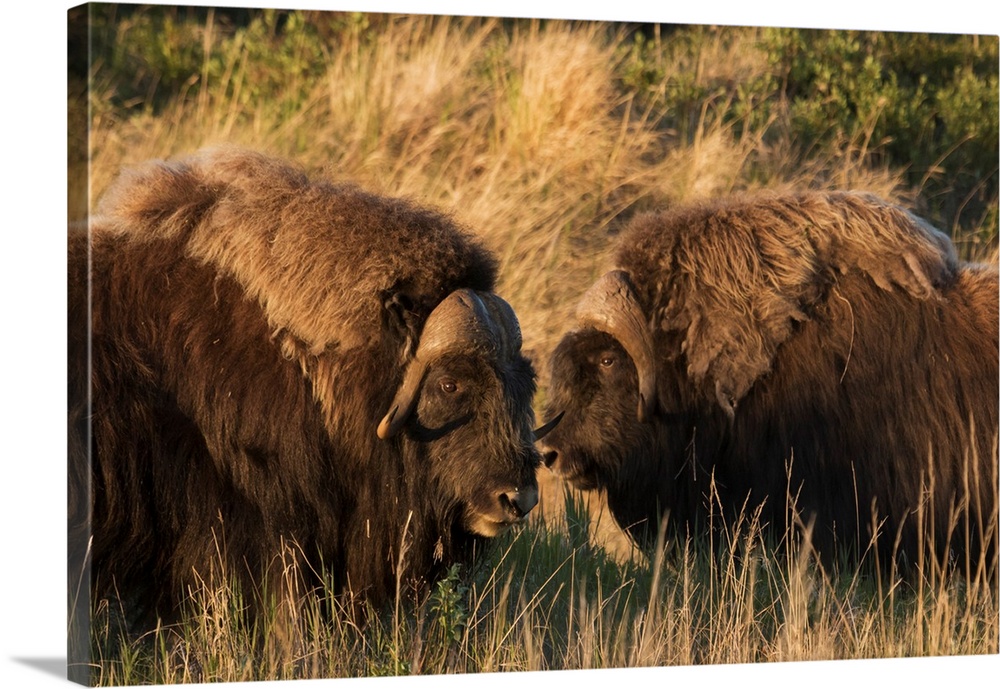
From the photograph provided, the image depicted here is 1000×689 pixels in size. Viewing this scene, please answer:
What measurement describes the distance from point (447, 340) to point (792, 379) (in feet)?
5.04

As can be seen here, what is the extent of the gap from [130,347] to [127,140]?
193 inches

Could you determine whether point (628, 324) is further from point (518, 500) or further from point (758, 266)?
point (518, 500)

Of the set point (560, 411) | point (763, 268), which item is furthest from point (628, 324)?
point (763, 268)

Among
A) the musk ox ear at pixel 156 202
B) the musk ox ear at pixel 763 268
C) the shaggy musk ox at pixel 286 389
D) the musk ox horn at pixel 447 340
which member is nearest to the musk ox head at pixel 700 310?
the musk ox ear at pixel 763 268

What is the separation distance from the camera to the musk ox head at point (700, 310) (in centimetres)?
561

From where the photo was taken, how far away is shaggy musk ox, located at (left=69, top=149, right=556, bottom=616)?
455 centimetres

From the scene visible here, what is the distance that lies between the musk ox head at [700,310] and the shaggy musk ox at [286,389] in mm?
936

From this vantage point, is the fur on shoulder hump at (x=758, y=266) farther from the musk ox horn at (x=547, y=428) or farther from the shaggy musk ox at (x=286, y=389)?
the shaggy musk ox at (x=286, y=389)

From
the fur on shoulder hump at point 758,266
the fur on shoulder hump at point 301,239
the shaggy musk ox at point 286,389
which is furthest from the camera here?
the fur on shoulder hump at point 758,266

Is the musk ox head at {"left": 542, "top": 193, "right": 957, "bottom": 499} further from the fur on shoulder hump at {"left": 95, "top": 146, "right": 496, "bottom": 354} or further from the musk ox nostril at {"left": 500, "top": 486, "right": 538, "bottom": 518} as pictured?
the musk ox nostril at {"left": 500, "top": 486, "right": 538, "bottom": 518}

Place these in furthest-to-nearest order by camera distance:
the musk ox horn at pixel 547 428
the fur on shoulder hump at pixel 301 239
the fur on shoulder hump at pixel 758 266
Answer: the fur on shoulder hump at pixel 758 266, the musk ox horn at pixel 547 428, the fur on shoulder hump at pixel 301 239

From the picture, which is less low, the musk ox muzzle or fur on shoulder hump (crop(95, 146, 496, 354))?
fur on shoulder hump (crop(95, 146, 496, 354))

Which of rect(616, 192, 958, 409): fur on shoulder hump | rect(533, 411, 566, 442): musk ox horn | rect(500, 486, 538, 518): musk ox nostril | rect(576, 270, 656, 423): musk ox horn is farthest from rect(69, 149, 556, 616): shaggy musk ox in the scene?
rect(616, 192, 958, 409): fur on shoulder hump

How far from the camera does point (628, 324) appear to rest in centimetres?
566
